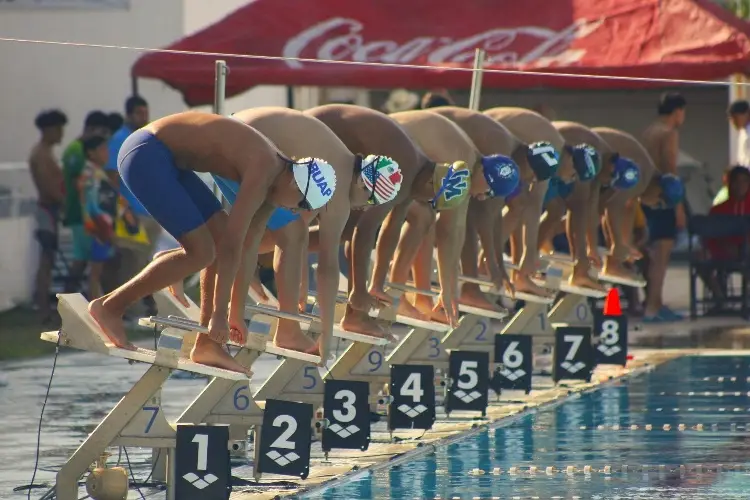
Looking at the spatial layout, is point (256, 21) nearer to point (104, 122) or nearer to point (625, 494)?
point (104, 122)

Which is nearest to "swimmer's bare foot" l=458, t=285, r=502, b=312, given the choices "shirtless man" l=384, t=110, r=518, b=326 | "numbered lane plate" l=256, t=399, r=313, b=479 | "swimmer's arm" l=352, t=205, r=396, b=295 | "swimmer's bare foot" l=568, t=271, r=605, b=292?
"shirtless man" l=384, t=110, r=518, b=326

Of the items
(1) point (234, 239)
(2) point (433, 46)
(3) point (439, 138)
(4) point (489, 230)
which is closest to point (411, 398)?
(3) point (439, 138)

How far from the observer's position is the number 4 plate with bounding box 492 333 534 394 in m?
12.6

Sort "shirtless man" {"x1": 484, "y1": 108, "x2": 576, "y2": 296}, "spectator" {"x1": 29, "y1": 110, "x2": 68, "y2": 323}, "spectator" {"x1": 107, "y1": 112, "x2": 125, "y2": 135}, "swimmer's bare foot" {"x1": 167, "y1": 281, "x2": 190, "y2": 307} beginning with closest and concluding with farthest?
"swimmer's bare foot" {"x1": 167, "y1": 281, "x2": 190, "y2": 307}, "shirtless man" {"x1": 484, "y1": 108, "x2": 576, "y2": 296}, "spectator" {"x1": 107, "y1": 112, "x2": 125, "y2": 135}, "spectator" {"x1": 29, "y1": 110, "x2": 68, "y2": 323}

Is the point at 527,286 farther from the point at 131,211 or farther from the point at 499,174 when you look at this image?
the point at 131,211

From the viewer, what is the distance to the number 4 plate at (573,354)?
43.5ft

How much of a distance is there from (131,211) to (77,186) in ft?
1.76

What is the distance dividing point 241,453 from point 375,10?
824 cm

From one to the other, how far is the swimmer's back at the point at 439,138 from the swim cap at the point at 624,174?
270 cm

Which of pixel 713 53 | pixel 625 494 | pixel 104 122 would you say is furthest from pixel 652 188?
pixel 625 494

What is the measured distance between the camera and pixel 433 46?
57.5 feet

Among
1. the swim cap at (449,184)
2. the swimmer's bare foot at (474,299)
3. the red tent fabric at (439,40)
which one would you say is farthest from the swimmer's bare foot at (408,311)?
the red tent fabric at (439,40)

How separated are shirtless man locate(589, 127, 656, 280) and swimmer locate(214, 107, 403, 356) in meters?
4.97

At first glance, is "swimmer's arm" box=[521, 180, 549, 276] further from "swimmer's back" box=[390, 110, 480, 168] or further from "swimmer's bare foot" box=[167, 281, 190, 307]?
"swimmer's bare foot" box=[167, 281, 190, 307]
